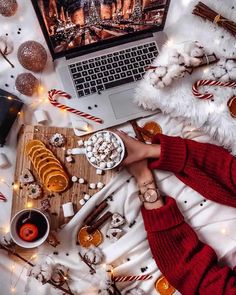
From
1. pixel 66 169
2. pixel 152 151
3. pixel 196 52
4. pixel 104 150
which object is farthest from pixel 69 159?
pixel 196 52

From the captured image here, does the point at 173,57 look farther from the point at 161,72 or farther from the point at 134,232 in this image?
the point at 134,232

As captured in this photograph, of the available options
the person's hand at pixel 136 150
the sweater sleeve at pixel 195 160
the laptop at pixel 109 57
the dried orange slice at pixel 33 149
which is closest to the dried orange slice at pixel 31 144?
the dried orange slice at pixel 33 149

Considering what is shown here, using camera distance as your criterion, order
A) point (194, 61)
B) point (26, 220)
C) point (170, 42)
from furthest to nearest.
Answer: point (170, 42) → point (194, 61) → point (26, 220)

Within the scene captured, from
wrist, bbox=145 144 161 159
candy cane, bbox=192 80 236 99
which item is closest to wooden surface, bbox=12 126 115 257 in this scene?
wrist, bbox=145 144 161 159

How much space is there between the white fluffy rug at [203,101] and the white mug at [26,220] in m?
0.43

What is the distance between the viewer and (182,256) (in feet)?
3.92

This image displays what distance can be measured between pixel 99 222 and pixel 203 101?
0.45 metres

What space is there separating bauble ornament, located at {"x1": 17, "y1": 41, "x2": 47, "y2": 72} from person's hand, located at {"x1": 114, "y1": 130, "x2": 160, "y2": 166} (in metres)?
0.29

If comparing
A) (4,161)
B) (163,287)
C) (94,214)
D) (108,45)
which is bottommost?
(163,287)

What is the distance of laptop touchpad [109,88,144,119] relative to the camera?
1.28 meters

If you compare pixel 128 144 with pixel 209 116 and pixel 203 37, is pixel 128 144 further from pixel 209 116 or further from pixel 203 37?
pixel 203 37

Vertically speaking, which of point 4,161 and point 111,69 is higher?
point 111,69

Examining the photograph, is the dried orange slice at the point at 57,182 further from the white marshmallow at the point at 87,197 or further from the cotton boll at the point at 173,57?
the cotton boll at the point at 173,57

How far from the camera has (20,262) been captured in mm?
1201
